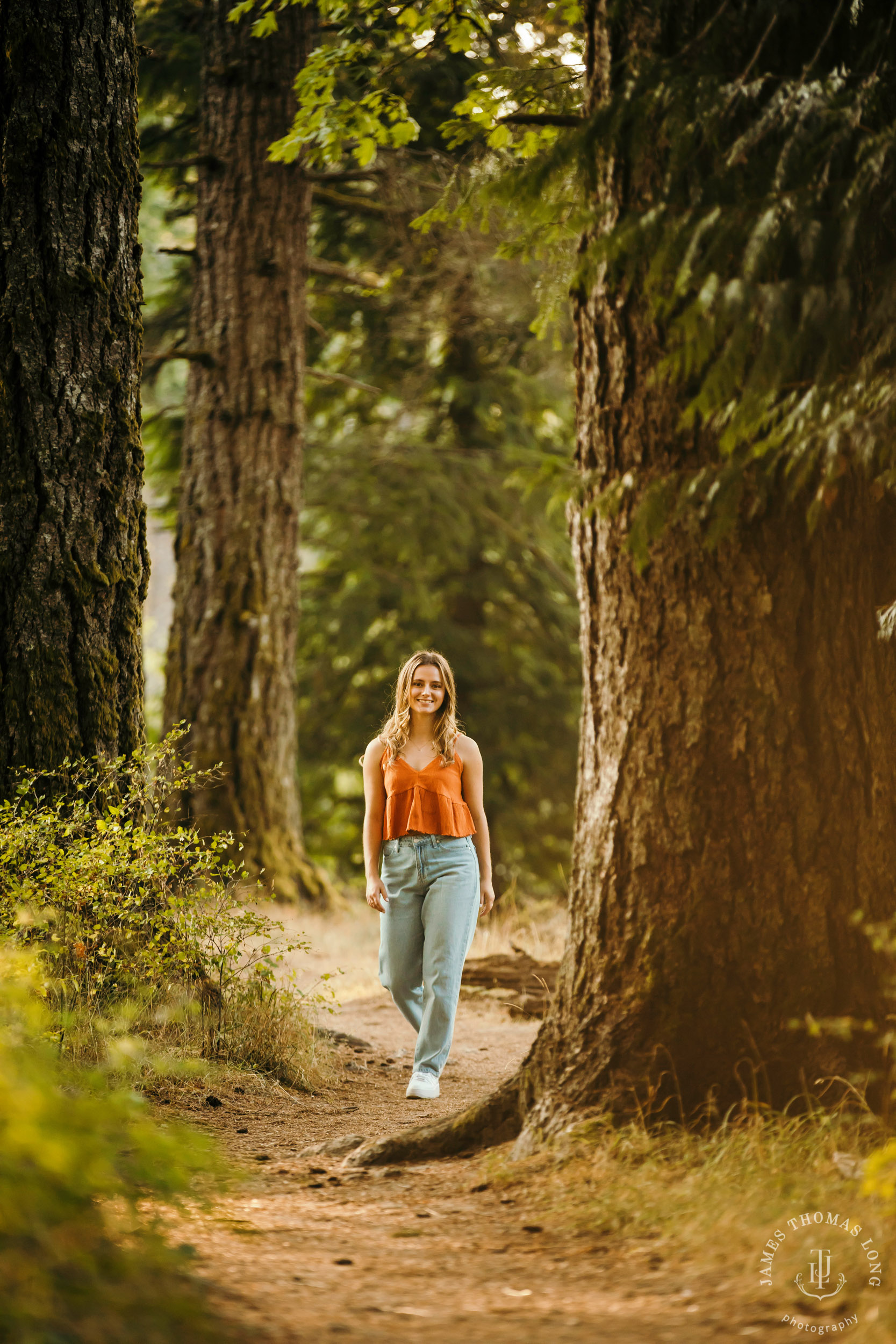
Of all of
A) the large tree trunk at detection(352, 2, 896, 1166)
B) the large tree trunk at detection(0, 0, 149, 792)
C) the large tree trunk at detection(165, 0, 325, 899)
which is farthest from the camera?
the large tree trunk at detection(165, 0, 325, 899)

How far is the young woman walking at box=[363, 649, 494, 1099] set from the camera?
187 inches

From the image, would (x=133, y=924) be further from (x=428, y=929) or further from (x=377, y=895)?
(x=428, y=929)

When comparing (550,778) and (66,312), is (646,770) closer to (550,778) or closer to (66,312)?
(66,312)

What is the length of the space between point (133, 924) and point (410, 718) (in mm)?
1529

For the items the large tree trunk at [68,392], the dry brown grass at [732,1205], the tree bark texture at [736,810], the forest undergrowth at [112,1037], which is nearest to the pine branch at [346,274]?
the large tree trunk at [68,392]

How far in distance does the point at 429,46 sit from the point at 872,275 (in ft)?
11.3

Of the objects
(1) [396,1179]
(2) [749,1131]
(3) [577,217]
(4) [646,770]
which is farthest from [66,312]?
(2) [749,1131]

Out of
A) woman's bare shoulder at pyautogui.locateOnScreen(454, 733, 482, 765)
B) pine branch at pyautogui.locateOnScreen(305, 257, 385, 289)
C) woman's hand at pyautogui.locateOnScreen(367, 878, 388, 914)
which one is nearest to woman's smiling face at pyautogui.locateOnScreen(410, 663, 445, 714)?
woman's bare shoulder at pyautogui.locateOnScreen(454, 733, 482, 765)

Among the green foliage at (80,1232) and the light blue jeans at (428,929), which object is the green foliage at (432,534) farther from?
the green foliage at (80,1232)

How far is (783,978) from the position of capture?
11.2 feet

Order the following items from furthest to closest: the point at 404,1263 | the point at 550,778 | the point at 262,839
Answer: the point at 550,778
the point at 262,839
the point at 404,1263

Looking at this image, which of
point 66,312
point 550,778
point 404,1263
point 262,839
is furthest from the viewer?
point 550,778

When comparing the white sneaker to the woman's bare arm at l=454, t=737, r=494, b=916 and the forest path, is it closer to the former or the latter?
the forest path

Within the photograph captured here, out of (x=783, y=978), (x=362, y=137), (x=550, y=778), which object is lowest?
(x=550, y=778)
